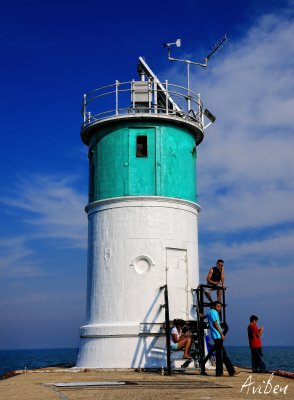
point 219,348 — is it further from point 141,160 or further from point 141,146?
point 141,146

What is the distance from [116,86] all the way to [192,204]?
4.89 meters

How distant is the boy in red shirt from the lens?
1633 centimetres

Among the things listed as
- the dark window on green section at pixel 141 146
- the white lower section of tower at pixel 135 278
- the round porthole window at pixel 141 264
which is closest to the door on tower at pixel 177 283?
the white lower section of tower at pixel 135 278

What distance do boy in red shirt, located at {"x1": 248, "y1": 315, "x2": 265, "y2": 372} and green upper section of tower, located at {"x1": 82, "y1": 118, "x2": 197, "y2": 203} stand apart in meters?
5.08

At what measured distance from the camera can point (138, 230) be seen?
742 inches

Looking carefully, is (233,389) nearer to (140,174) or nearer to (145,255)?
(145,255)

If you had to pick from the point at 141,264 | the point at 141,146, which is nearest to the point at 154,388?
the point at 141,264

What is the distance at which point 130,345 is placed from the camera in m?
17.9

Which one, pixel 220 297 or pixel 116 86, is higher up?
pixel 116 86

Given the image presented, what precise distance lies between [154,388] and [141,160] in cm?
940

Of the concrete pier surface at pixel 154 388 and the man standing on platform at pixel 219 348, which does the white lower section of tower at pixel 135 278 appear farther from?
the man standing on platform at pixel 219 348

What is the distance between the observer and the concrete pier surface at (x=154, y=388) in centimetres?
1029

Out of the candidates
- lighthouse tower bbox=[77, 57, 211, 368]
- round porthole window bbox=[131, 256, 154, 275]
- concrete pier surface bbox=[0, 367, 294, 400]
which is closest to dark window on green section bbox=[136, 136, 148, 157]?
lighthouse tower bbox=[77, 57, 211, 368]

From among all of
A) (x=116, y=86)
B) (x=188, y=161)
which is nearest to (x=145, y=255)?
(x=188, y=161)
